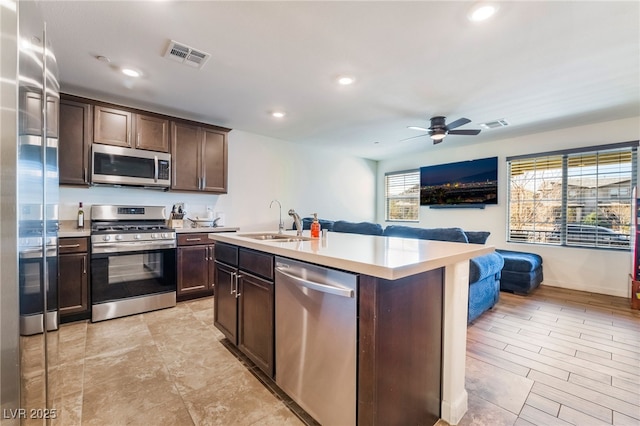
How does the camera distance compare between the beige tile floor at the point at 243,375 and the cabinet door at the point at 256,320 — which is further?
the cabinet door at the point at 256,320

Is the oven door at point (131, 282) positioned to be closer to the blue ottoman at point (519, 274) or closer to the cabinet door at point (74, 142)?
the cabinet door at point (74, 142)

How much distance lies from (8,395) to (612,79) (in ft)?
15.0

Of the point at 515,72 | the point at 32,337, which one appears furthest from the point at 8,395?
the point at 515,72

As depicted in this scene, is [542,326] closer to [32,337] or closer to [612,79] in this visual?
[612,79]

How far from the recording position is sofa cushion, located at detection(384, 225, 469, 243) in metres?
2.87

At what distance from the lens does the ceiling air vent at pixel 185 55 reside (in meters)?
2.21

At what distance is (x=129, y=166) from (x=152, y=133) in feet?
1.66

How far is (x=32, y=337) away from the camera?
85cm

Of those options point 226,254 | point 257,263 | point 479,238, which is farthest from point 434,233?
point 226,254

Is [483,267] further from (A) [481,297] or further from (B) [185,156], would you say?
(B) [185,156]

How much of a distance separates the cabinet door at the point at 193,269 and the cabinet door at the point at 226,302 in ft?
4.06

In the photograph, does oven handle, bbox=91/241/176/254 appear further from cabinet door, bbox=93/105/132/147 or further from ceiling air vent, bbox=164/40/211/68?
ceiling air vent, bbox=164/40/211/68

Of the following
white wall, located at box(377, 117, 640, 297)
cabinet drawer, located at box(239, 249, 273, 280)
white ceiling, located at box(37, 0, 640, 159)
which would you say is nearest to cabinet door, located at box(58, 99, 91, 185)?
white ceiling, located at box(37, 0, 640, 159)

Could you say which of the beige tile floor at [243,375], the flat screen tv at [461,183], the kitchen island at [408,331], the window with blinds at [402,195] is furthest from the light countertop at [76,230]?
the window with blinds at [402,195]
